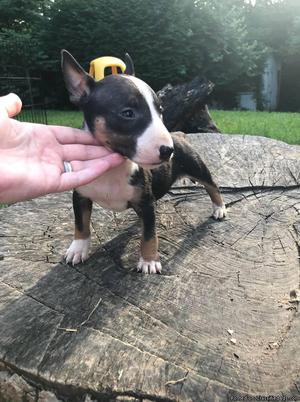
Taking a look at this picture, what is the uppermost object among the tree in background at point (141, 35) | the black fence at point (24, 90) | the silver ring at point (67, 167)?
the silver ring at point (67, 167)

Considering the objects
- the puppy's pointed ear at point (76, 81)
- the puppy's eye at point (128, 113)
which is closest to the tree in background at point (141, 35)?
the puppy's pointed ear at point (76, 81)

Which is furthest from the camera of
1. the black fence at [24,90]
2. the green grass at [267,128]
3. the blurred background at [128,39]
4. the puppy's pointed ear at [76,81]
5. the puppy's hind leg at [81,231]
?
the blurred background at [128,39]

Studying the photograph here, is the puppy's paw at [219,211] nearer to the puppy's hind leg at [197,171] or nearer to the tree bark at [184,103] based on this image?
the puppy's hind leg at [197,171]

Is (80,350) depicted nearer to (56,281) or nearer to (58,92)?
(56,281)

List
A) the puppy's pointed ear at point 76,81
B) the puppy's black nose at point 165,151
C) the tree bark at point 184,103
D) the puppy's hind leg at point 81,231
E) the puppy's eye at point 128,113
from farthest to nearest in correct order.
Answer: the tree bark at point 184,103, the puppy's hind leg at point 81,231, the puppy's pointed ear at point 76,81, the puppy's eye at point 128,113, the puppy's black nose at point 165,151

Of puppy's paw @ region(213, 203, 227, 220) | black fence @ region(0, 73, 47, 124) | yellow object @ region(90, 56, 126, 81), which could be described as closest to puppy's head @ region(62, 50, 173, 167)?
yellow object @ region(90, 56, 126, 81)

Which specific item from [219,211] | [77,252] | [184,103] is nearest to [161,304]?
[77,252]

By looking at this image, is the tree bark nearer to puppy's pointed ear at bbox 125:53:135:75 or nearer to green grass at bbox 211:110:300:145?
green grass at bbox 211:110:300:145

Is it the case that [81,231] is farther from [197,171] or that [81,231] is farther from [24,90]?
[24,90]
